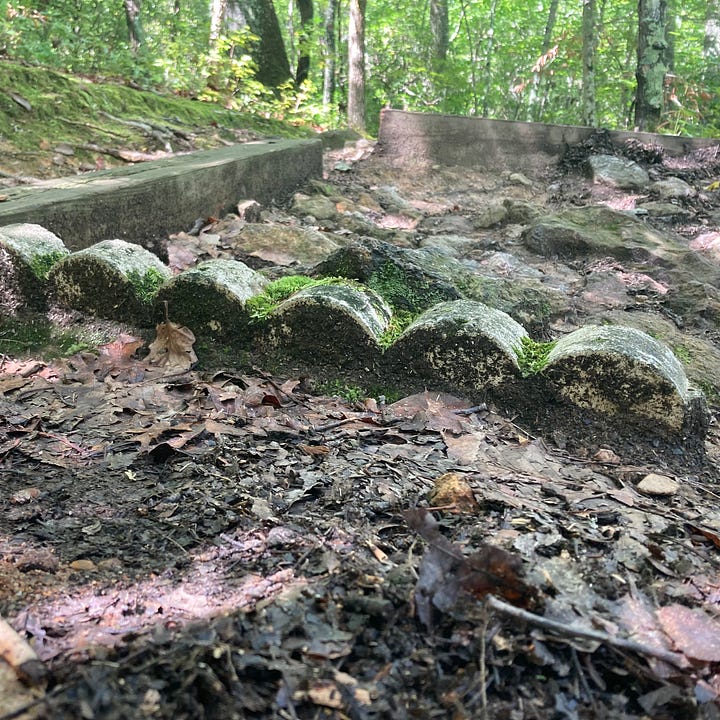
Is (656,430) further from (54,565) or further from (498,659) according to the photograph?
(54,565)

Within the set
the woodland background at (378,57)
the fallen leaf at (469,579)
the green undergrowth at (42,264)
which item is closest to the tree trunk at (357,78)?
the woodland background at (378,57)

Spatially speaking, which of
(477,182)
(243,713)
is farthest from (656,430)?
(477,182)

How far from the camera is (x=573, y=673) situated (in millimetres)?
1146

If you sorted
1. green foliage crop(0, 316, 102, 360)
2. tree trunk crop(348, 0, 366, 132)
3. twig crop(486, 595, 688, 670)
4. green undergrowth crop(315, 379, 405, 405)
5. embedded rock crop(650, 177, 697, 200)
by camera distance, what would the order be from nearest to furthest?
twig crop(486, 595, 688, 670) < green undergrowth crop(315, 379, 405, 405) < green foliage crop(0, 316, 102, 360) < embedded rock crop(650, 177, 697, 200) < tree trunk crop(348, 0, 366, 132)

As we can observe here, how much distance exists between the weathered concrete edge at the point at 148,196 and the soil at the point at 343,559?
133cm

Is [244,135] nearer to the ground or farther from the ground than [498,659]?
farther from the ground

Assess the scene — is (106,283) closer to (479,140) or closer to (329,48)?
(479,140)

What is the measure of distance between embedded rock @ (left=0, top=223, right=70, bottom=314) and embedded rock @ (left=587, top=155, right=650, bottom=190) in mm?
5689

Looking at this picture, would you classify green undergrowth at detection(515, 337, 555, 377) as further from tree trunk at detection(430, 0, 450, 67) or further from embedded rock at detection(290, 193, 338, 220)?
tree trunk at detection(430, 0, 450, 67)

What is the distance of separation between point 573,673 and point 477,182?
23.1 ft

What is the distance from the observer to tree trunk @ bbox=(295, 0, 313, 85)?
1345 centimetres

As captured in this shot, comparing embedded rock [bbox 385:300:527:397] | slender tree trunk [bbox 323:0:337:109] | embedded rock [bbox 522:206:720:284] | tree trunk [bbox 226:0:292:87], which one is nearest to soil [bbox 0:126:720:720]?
embedded rock [bbox 385:300:527:397]

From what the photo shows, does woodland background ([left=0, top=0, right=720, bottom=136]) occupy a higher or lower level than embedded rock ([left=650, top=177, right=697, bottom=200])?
higher

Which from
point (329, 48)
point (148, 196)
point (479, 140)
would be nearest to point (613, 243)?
point (148, 196)
